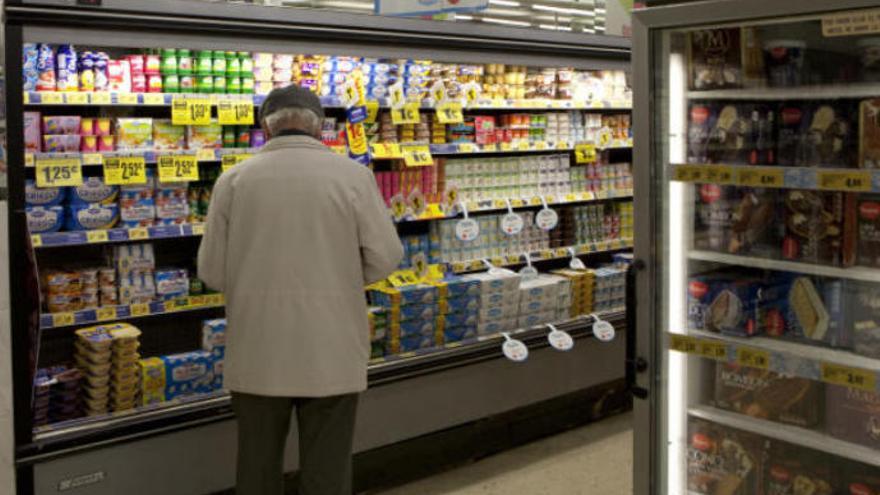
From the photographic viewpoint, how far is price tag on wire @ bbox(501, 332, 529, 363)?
5.04 metres

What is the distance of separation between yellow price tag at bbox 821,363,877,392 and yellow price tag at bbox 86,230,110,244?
Answer: 284cm

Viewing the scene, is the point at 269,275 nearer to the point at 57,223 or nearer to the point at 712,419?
the point at 57,223

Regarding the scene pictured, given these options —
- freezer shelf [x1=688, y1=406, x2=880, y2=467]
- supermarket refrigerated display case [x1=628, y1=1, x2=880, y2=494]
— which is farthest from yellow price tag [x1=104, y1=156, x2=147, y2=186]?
freezer shelf [x1=688, y1=406, x2=880, y2=467]

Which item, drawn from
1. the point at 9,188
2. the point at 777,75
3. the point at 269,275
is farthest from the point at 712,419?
the point at 9,188

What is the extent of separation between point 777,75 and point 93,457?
2.93 meters

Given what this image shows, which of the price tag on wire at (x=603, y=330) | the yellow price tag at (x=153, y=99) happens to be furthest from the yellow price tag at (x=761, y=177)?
the price tag on wire at (x=603, y=330)

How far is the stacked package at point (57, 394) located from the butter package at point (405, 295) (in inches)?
60.3

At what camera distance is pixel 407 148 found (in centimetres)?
497

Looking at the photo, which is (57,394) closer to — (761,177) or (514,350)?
(514,350)

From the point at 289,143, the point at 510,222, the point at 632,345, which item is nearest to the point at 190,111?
the point at 289,143

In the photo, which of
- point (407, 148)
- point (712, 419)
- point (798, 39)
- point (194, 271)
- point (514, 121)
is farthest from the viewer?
point (514, 121)

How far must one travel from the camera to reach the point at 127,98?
3965 mm

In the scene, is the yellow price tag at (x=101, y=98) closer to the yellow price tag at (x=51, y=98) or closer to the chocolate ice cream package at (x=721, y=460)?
the yellow price tag at (x=51, y=98)

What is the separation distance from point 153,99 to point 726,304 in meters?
2.52
